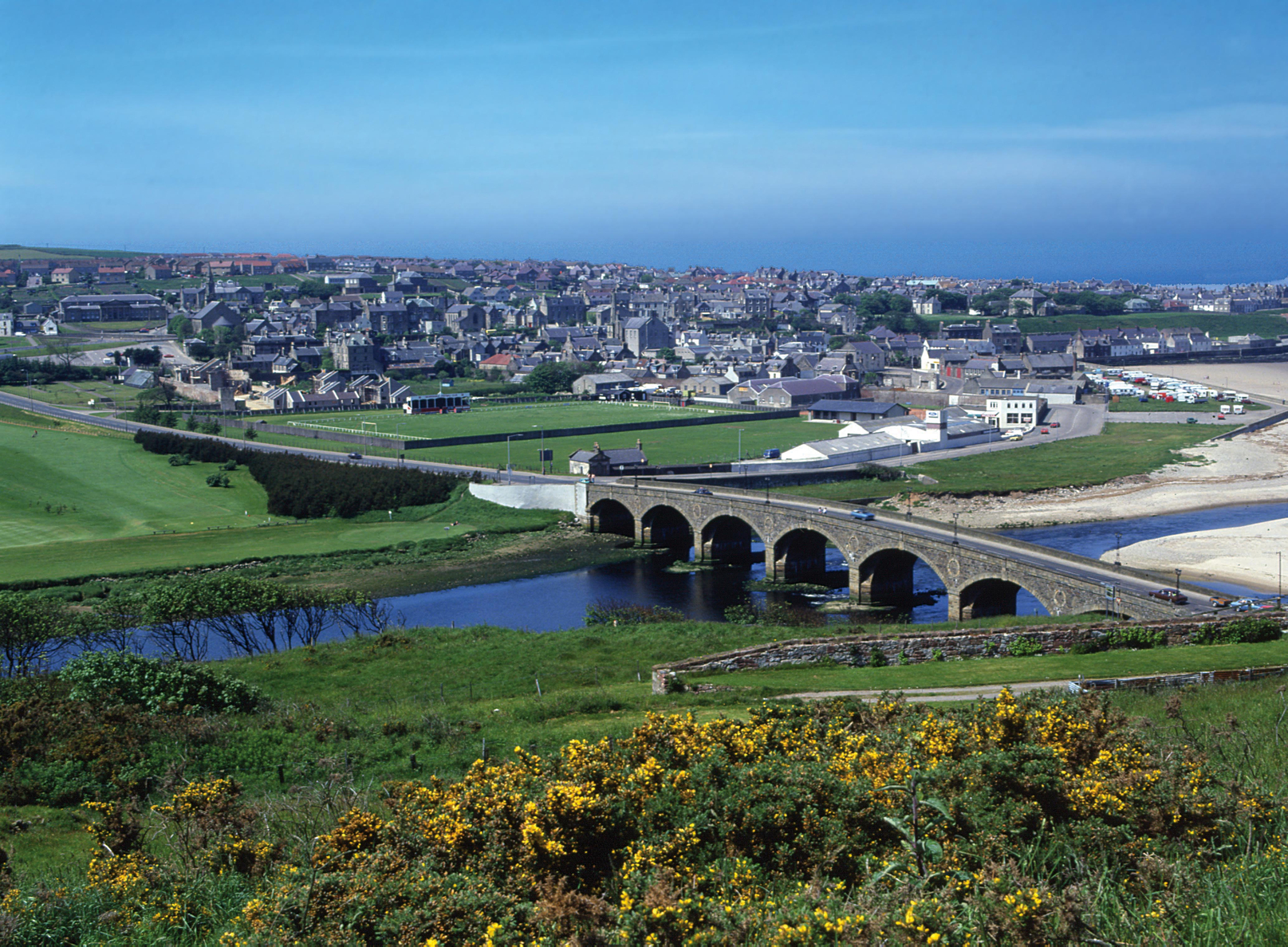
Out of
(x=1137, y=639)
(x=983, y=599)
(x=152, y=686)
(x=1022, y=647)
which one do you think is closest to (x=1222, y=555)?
(x=983, y=599)

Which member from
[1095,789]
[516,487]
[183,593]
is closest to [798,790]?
[1095,789]

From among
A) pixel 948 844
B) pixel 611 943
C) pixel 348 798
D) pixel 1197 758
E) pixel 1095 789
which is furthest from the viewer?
pixel 348 798

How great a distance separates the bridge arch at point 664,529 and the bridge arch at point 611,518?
96.4 inches

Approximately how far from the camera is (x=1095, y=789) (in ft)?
35.4

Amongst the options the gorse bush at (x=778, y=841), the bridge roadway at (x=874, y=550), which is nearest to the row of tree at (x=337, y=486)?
the bridge roadway at (x=874, y=550)

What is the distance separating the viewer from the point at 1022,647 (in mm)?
28953

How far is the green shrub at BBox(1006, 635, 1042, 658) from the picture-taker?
28953 millimetres

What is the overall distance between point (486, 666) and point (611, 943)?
A: 890 inches

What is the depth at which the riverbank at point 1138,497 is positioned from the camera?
6444 cm

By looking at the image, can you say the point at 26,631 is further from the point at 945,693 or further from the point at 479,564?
the point at 945,693

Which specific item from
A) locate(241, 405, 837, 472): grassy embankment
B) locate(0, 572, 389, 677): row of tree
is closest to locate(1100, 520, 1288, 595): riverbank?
locate(0, 572, 389, 677): row of tree

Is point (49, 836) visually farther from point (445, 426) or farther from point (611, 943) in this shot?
point (445, 426)

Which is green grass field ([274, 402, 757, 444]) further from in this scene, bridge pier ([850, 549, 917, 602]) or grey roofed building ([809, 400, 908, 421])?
bridge pier ([850, 549, 917, 602])

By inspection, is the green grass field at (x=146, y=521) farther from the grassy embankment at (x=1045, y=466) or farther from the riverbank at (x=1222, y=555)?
the riverbank at (x=1222, y=555)
